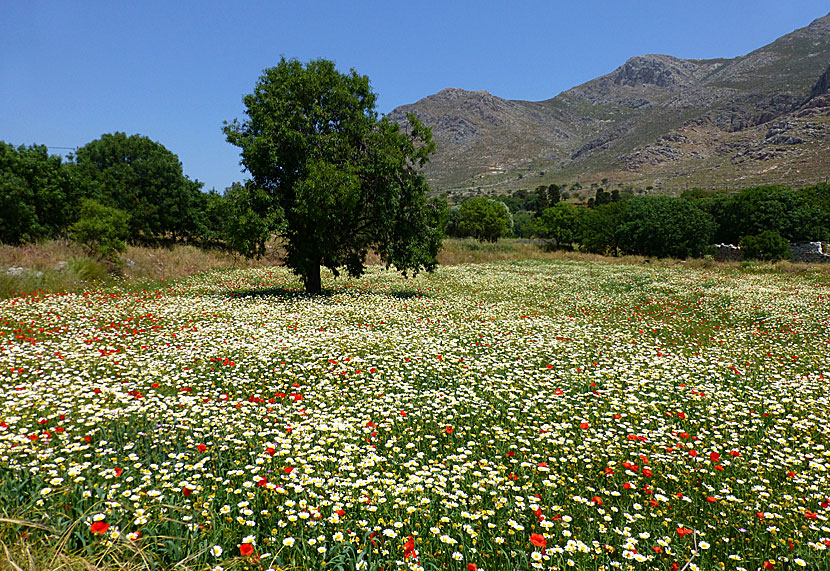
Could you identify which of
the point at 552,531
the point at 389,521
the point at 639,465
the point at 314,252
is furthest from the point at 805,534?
the point at 314,252

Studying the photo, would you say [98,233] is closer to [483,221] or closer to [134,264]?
[134,264]

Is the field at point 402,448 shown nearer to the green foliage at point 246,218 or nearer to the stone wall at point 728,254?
the green foliage at point 246,218

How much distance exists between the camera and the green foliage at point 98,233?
2530 cm

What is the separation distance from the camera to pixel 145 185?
43.3 meters

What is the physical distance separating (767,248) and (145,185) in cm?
6440

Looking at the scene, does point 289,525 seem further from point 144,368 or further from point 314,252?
point 314,252

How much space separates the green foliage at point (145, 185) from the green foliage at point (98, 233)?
13550 millimetres

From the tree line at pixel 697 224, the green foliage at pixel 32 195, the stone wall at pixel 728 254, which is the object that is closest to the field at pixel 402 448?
the green foliage at pixel 32 195

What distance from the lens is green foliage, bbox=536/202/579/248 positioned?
67.6m

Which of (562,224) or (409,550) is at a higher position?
(562,224)

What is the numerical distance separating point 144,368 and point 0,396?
213 cm

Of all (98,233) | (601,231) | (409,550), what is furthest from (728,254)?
(98,233)

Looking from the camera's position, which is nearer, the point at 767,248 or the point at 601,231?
the point at 767,248

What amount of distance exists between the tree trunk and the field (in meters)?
7.74
